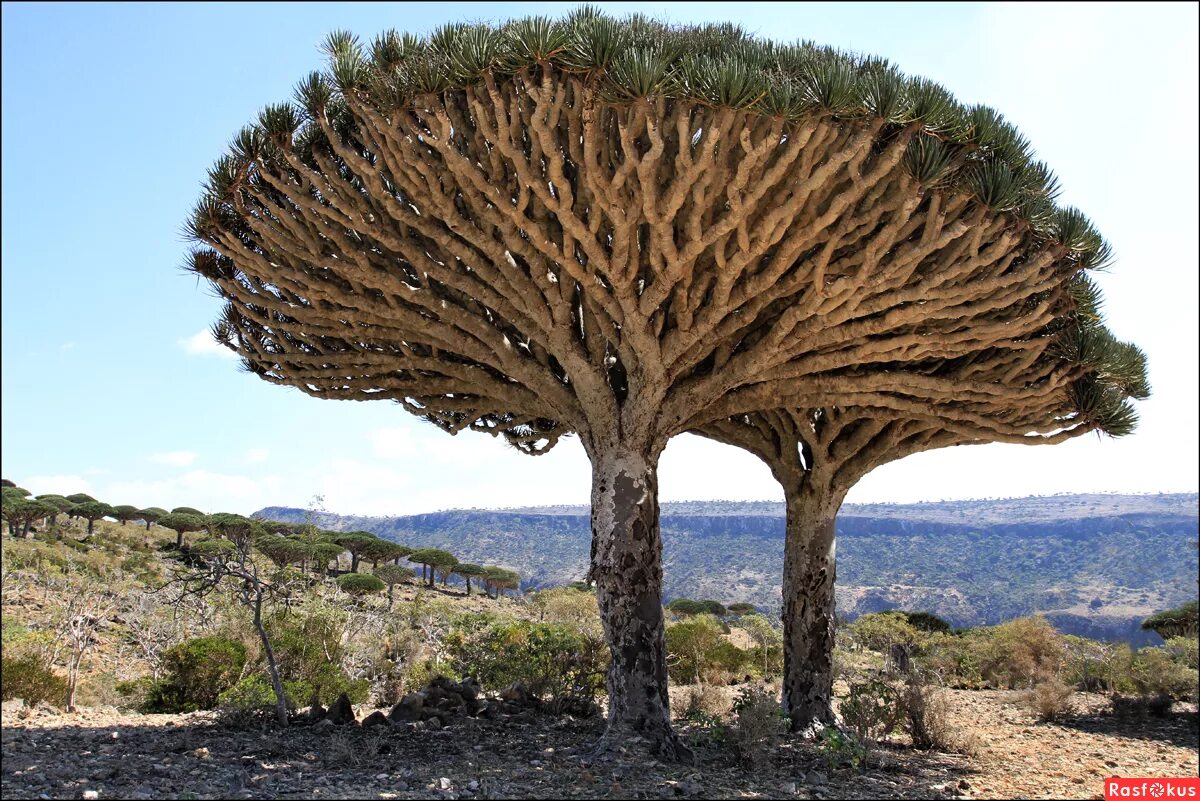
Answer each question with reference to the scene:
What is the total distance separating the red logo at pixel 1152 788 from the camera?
584cm

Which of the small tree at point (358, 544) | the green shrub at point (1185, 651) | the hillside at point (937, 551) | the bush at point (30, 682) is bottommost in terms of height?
the hillside at point (937, 551)

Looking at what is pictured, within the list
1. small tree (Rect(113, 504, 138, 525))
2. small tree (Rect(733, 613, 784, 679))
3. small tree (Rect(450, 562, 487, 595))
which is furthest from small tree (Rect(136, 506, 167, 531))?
small tree (Rect(733, 613, 784, 679))

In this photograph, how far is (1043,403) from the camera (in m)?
7.55

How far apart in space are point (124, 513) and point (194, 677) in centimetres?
3420

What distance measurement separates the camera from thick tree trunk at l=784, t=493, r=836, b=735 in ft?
27.4

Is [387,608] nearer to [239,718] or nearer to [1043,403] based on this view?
[239,718]

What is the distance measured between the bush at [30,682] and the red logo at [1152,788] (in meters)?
8.51

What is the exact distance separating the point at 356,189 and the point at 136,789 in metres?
4.54

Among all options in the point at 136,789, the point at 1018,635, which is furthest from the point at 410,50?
the point at 1018,635

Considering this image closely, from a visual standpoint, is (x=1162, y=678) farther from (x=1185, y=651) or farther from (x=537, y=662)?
(x=537, y=662)

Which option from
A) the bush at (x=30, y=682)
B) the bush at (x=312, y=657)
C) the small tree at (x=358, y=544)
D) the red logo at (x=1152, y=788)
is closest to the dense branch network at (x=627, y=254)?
the bush at (x=312, y=657)

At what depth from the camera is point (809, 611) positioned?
28.3 feet

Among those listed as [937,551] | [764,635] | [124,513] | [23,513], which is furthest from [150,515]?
[937,551]

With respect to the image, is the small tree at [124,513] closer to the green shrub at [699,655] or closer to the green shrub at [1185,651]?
the green shrub at [699,655]
